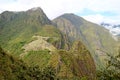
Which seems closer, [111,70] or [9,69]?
[111,70]

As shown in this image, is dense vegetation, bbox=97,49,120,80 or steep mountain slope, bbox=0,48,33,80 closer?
dense vegetation, bbox=97,49,120,80

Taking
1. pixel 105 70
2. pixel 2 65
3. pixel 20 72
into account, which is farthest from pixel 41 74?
pixel 105 70

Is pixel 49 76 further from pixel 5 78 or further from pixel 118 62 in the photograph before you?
pixel 118 62

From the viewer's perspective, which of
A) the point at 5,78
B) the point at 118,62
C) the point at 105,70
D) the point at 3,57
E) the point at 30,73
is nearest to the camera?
the point at 118,62

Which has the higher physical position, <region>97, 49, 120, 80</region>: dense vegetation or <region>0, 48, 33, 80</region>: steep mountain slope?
<region>97, 49, 120, 80</region>: dense vegetation

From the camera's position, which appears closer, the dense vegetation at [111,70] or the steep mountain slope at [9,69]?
the dense vegetation at [111,70]

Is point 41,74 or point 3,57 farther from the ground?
point 3,57

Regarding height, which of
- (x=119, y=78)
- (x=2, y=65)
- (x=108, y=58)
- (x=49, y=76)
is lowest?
(x=49, y=76)

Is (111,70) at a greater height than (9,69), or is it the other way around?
(111,70)

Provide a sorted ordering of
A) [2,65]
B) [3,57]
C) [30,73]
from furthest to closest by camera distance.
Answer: [30,73], [3,57], [2,65]

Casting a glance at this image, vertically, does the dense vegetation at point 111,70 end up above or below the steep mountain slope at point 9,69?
above

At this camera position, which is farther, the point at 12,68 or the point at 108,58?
the point at 12,68
